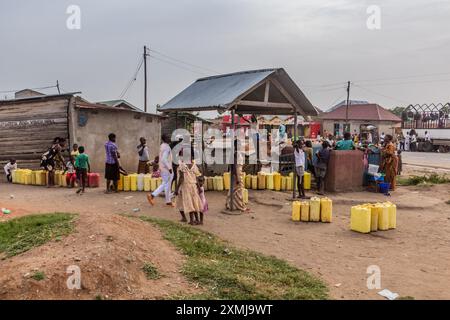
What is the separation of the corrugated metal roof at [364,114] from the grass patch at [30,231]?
3711cm

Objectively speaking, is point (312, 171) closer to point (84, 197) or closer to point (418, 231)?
point (418, 231)

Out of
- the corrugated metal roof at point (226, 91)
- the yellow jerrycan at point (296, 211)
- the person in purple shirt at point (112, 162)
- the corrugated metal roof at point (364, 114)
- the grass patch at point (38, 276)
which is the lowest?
the yellow jerrycan at point (296, 211)

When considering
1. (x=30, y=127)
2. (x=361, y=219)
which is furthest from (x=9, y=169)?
(x=361, y=219)

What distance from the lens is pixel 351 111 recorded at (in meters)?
44.6

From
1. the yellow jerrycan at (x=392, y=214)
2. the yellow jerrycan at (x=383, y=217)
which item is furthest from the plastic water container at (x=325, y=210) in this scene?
the yellow jerrycan at (x=392, y=214)

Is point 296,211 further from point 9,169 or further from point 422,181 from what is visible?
point 9,169

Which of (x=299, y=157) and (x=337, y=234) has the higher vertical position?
(x=299, y=157)

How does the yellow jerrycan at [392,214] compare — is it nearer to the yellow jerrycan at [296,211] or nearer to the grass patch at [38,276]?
the yellow jerrycan at [296,211]

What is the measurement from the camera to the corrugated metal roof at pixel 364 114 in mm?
42625

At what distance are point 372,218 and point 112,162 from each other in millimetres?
7089

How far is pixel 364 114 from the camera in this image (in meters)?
43.7

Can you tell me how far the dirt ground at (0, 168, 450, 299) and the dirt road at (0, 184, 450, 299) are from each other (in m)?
0.02

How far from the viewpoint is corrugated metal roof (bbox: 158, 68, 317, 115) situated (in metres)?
9.99

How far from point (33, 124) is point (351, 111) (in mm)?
34730
